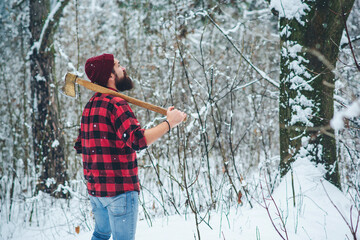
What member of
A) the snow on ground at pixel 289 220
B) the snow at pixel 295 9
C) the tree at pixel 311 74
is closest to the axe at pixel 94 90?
the snow on ground at pixel 289 220

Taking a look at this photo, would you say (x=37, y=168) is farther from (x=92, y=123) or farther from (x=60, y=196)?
(x=92, y=123)

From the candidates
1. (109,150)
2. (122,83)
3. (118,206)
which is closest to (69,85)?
(122,83)

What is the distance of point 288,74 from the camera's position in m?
3.05

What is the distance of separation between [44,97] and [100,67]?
3941 mm

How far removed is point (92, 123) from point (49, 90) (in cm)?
398

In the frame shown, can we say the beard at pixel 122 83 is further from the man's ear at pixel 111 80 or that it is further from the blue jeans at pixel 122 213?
the blue jeans at pixel 122 213

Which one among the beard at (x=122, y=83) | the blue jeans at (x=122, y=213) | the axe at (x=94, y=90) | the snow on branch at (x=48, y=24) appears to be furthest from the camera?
the snow on branch at (x=48, y=24)

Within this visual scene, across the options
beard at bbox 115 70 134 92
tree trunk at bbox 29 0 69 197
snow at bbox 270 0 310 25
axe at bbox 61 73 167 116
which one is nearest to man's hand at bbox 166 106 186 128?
axe at bbox 61 73 167 116

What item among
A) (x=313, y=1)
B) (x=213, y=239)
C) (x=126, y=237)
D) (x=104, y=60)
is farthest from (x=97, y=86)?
(x=313, y=1)

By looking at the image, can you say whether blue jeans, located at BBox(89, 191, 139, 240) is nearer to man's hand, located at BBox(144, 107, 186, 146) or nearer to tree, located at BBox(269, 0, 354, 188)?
man's hand, located at BBox(144, 107, 186, 146)

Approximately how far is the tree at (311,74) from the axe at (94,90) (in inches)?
Answer: 67.1

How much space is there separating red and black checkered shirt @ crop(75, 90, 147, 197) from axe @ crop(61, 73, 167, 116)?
53mm

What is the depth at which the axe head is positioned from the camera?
6.69 ft

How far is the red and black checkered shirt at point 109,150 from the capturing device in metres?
1.77
